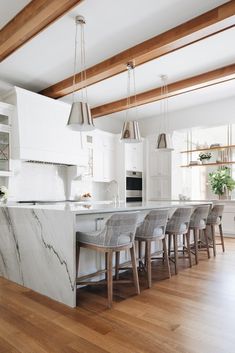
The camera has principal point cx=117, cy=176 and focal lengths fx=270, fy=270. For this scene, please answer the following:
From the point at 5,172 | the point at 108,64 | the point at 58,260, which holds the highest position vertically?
the point at 108,64

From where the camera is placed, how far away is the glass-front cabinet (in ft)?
14.5

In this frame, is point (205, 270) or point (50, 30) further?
point (205, 270)

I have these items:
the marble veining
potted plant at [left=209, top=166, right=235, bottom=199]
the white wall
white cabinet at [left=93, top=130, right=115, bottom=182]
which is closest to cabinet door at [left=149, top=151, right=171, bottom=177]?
the white wall

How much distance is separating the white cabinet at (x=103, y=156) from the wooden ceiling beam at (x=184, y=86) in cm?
64

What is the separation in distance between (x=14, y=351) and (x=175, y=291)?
5.42 ft

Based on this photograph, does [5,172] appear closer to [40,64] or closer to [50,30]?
[40,64]

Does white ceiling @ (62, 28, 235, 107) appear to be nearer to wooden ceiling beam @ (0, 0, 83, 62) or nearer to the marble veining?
wooden ceiling beam @ (0, 0, 83, 62)

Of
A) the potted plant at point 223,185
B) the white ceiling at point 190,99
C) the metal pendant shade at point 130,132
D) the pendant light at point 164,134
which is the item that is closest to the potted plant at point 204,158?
the potted plant at point 223,185

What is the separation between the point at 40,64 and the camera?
4.18 meters

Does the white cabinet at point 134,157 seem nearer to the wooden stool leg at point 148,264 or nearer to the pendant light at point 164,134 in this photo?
the pendant light at point 164,134

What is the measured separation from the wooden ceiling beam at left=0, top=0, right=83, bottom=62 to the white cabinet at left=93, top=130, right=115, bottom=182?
3.08 meters

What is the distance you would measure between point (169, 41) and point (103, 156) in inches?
139

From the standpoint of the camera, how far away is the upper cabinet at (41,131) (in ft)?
14.7

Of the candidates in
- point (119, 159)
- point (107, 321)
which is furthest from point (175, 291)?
point (119, 159)
